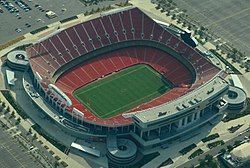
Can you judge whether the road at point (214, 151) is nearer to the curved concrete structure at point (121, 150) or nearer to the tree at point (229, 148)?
the tree at point (229, 148)

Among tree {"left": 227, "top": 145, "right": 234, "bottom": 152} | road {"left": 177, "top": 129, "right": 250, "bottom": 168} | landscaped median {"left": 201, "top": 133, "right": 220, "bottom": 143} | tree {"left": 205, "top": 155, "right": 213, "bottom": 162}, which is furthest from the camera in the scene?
landscaped median {"left": 201, "top": 133, "right": 220, "bottom": 143}

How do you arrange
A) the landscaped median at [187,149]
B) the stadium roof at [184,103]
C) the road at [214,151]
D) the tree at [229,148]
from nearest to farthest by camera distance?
the road at [214,151]
the stadium roof at [184,103]
the tree at [229,148]
the landscaped median at [187,149]

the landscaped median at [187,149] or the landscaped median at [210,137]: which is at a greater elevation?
the landscaped median at [210,137]

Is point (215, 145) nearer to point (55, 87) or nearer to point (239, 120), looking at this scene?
point (239, 120)

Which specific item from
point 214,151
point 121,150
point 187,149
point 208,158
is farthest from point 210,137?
point 121,150

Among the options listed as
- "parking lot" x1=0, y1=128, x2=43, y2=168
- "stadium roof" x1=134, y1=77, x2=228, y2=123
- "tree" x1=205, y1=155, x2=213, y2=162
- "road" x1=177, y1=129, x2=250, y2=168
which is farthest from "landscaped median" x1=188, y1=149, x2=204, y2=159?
"parking lot" x1=0, y1=128, x2=43, y2=168

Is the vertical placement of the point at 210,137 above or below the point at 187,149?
above

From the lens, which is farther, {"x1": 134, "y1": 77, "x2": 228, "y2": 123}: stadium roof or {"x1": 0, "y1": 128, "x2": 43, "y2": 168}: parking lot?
{"x1": 134, "y1": 77, "x2": 228, "y2": 123}: stadium roof

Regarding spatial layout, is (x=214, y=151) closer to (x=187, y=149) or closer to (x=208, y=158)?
(x=208, y=158)

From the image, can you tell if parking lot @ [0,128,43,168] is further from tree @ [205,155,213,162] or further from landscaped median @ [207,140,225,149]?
landscaped median @ [207,140,225,149]

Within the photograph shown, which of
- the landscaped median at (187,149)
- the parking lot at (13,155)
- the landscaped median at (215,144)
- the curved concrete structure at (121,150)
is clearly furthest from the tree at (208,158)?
the parking lot at (13,155)
